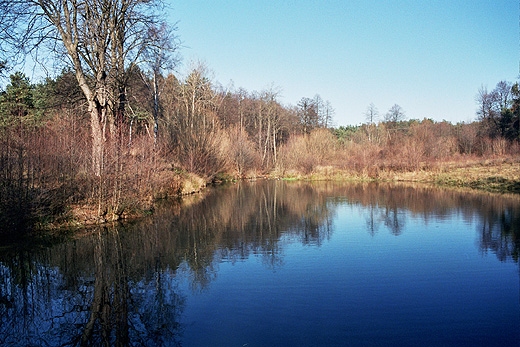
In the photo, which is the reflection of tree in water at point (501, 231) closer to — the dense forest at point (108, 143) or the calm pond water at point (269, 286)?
the calm pond water at point (269, 286)

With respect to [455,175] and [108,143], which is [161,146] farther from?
[455,175]

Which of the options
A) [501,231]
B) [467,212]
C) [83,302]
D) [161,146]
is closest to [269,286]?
[83,302]

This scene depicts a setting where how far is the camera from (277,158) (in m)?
46.1

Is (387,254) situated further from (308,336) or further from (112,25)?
(112,25)

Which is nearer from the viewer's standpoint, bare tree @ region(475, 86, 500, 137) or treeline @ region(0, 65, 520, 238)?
treeline @ region(0, 65, 520, 238)

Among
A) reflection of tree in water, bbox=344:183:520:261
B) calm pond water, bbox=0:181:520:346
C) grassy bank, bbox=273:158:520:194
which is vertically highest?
grassy bank, bbox=273:158:520:194

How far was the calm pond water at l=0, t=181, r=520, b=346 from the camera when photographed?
17.0 feet

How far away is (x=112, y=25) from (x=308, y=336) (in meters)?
16.2

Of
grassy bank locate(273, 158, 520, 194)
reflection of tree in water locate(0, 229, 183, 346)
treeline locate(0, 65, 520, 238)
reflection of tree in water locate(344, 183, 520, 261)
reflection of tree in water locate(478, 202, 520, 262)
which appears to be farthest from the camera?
grassy bank locate(273, 158, 520, 194)

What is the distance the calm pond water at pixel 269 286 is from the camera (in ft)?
17.0

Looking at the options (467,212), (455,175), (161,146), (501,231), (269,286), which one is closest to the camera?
(269,286)

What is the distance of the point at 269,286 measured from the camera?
23.5ft

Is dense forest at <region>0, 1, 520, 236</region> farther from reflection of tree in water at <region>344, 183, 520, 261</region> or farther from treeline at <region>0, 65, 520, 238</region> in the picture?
reflection of tree in water at <region>344, 183, 520, 261</region>

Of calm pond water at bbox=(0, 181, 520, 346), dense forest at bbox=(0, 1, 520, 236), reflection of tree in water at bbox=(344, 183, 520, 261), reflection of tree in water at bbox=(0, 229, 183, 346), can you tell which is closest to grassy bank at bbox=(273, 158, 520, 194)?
dense forest at bbox=(0, 1, 520, 236)
